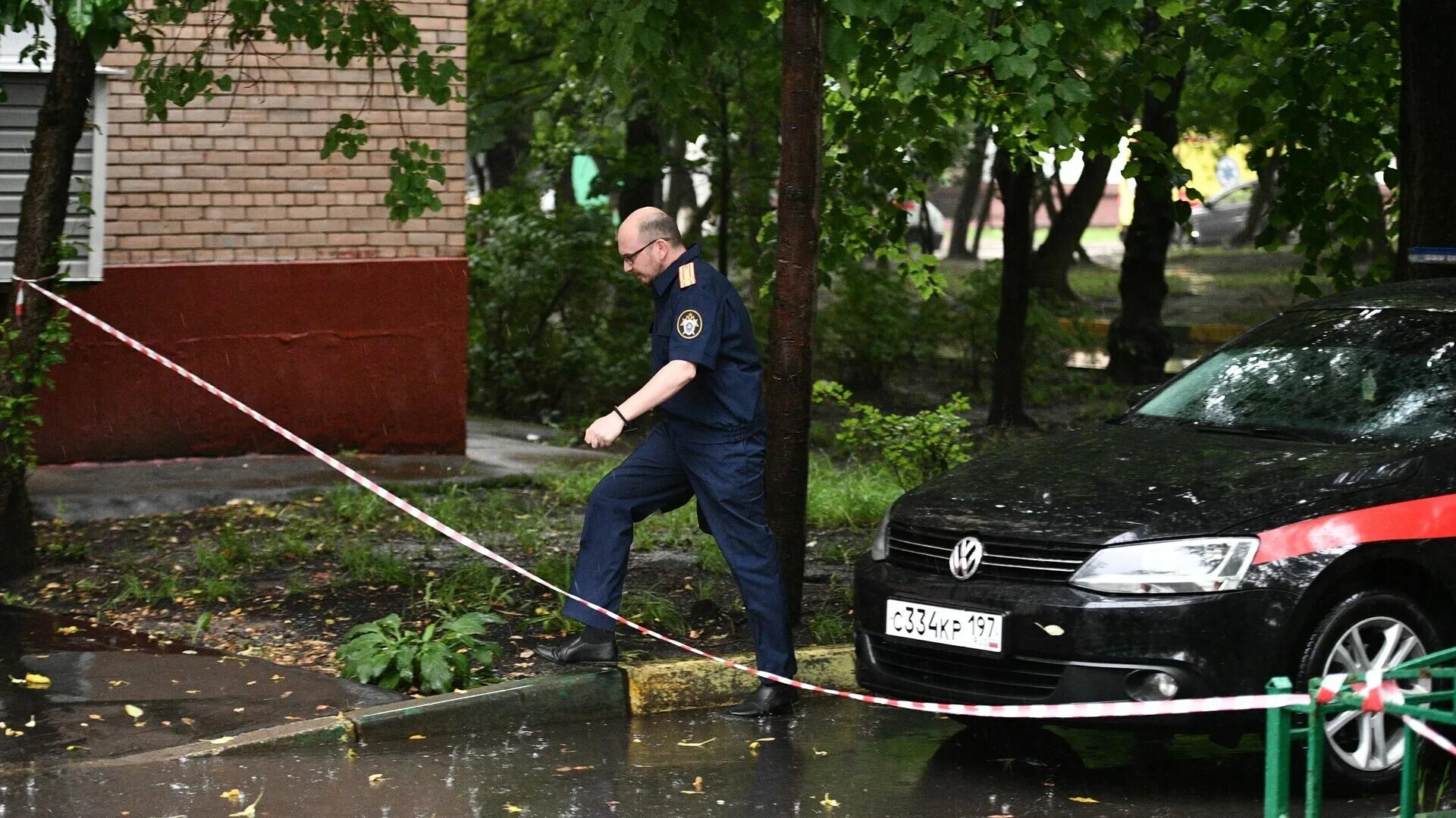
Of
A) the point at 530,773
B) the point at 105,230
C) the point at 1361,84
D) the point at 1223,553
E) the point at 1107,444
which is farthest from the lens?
the point at 105,230

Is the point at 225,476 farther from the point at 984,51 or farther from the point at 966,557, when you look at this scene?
the point at 966,557

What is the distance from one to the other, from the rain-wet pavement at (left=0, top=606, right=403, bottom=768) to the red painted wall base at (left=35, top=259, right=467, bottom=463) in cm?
379

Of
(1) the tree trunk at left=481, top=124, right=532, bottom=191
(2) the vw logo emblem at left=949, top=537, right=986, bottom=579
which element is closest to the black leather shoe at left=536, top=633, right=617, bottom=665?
(2) the vw logo emblem at left=949, top=537, right=986, bottom=579

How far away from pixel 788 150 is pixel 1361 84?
172 inches

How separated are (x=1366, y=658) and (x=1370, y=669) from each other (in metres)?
0.05

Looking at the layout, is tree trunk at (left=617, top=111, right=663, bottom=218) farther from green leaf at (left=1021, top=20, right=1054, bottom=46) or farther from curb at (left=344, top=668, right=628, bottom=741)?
curb at (left=344, top=668, right=628, bottom=741)

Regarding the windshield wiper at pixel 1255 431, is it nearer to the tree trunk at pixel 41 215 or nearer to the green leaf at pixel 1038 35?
the green leaf at pixel 1038 35

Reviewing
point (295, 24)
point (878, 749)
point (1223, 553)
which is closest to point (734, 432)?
point (878, 749)

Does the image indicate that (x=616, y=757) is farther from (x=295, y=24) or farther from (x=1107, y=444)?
(x=295, y=24)

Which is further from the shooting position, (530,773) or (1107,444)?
(1107,444)

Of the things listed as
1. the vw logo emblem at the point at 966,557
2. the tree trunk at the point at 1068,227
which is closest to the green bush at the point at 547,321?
the tree trunk at the point at 1068,227

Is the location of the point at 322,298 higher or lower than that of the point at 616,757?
higher

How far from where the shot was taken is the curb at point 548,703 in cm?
573

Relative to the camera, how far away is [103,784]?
5289mm
